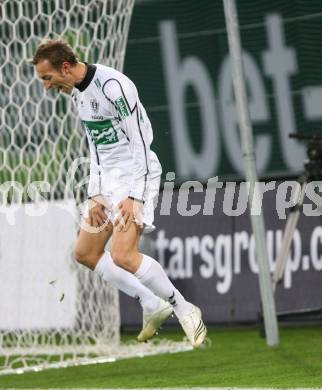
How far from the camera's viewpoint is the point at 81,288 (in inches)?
344

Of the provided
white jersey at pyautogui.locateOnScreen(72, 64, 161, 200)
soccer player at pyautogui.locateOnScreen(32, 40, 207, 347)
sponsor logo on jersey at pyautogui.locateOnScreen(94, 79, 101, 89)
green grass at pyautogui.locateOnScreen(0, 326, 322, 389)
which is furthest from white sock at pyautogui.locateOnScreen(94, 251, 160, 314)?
sponsor logo on jersey at pyautogui.locateOnScreen(94, 79, 101, 89)

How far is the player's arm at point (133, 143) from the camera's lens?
5.85 m

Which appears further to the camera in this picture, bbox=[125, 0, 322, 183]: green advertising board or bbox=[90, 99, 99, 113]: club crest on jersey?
bbox=[125, 0, 322, 183]: green advertising board

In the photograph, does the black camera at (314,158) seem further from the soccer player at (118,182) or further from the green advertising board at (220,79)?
the soccer player at (118,182)

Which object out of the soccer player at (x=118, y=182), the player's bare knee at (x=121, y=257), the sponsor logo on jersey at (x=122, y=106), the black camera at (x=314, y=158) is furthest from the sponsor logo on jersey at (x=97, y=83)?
the black camera at (x=314, y=158)

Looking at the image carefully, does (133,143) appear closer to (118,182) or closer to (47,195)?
(118,182)

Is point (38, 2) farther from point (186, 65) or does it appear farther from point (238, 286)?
point (238, 286)

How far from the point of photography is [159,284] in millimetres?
6066

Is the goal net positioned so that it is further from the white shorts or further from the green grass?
the white shorts

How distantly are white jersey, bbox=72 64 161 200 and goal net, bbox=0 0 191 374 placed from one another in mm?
2160

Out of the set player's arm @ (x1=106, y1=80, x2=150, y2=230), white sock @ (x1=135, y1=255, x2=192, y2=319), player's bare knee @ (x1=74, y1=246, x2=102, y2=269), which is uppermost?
player's arm @ (x1=106, y1=80, x2=150, y2=230)

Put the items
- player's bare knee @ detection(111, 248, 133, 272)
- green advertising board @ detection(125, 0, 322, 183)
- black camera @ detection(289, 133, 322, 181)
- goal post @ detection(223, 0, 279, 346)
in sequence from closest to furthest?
player's bare knee @ detection(111, 248, 133, 272), goal post @ detection(223, 0, 279, 346), black camera @ detection(289, 133, 322, 181), green advertising board @ detection(125, 0, 322, 183)

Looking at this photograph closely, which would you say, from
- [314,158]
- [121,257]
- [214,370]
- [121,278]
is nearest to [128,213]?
[121,257]

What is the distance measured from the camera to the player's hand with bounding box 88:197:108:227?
6152 millimetres
